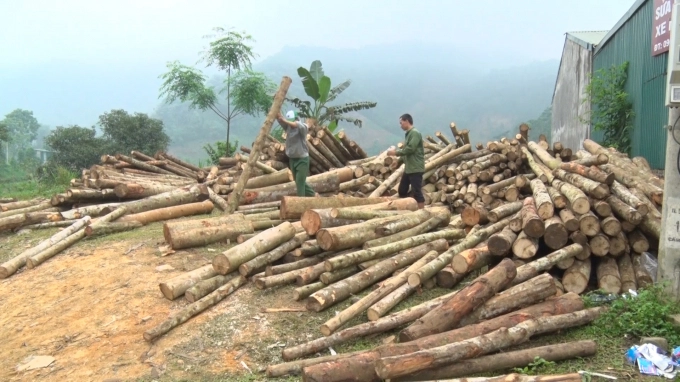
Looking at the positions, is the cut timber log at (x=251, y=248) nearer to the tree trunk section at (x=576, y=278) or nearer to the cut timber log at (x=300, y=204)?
the cut timber log at (x=300, y=204)

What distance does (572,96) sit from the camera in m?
20.1

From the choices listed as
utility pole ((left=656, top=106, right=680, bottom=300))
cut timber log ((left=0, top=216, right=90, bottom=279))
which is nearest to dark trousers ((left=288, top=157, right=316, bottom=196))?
cut timber log ((left=0, top=216, right=90, bottom=279))

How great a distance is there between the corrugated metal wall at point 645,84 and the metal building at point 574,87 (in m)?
2.89

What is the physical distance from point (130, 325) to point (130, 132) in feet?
59.0

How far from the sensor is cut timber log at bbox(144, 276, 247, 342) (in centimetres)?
512

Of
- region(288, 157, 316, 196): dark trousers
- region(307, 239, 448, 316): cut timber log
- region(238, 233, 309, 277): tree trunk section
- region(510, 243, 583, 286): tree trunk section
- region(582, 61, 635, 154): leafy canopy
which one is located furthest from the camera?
region(582, 61, 635, 154): leafy canopy

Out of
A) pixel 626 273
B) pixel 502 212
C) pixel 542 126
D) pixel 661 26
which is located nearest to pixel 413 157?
pixel 502 212

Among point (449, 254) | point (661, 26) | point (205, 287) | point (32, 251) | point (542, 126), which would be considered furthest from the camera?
point (542, 126)

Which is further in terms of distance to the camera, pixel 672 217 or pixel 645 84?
pixel 645 84

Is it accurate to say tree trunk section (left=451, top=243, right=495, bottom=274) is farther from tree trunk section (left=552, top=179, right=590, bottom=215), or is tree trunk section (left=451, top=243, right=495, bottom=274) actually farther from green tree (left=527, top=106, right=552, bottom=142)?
green tree (left=527, top=106, right=552, bottom=142)

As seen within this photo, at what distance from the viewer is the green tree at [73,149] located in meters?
21.0

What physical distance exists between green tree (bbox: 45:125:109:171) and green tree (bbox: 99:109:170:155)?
1.85 feet

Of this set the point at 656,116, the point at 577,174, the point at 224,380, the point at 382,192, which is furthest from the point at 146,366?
the point at 656,116

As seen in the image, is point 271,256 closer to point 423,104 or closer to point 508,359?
point 508,359
